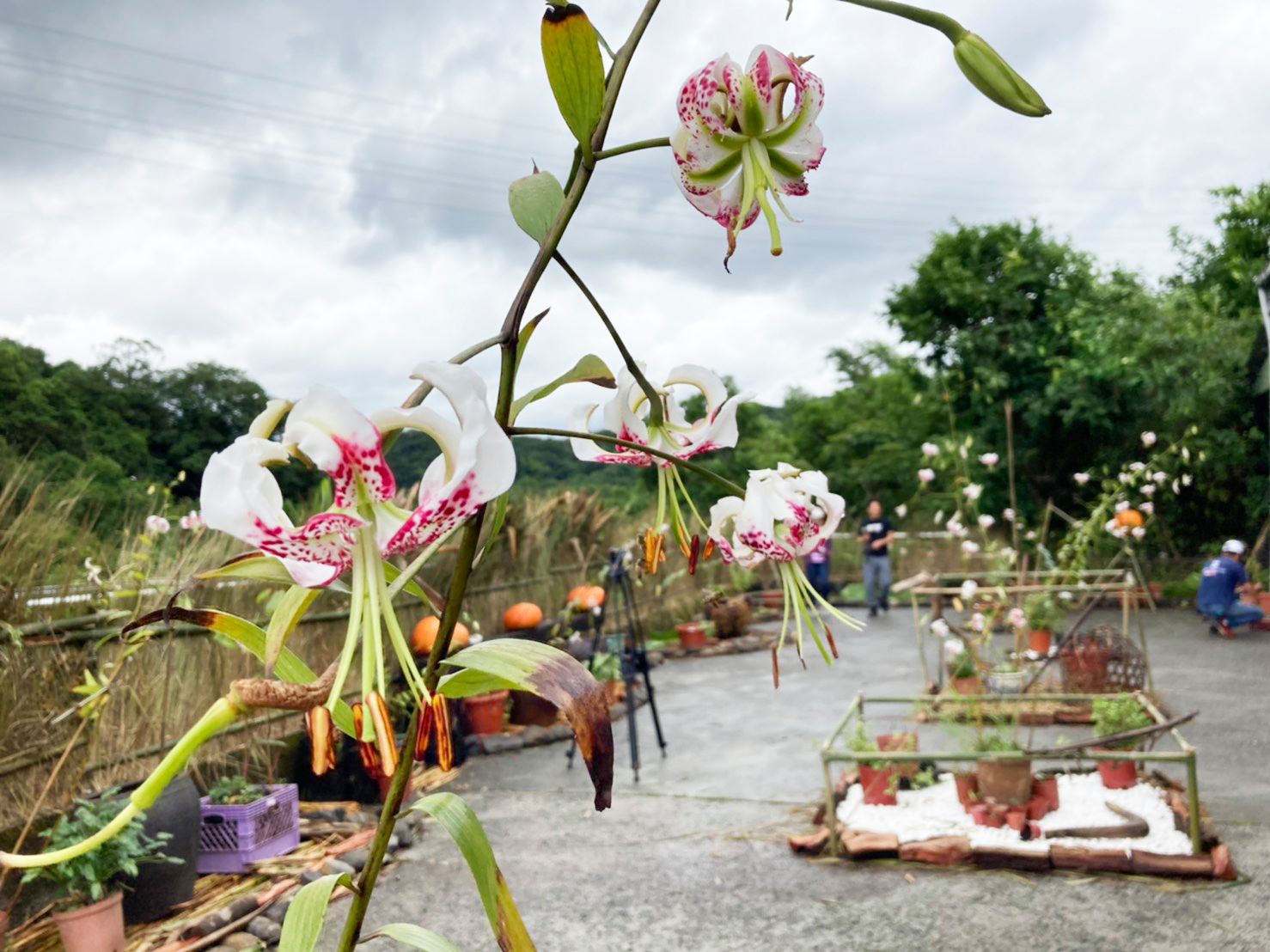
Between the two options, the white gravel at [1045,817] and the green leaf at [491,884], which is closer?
the green leaf at [491,884]

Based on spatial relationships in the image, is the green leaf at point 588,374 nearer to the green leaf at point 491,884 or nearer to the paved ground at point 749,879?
the green leaf at point 491,884

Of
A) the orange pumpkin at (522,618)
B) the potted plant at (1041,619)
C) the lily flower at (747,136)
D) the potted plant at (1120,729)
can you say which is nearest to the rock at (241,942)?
the lily flower at (747,136)

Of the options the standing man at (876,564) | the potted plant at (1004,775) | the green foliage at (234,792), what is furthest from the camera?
the standing man at (876,564)

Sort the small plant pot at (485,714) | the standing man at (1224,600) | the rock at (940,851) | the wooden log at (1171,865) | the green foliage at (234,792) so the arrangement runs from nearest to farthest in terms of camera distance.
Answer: the wooden log at (1171,865) < the rock at (940,851) < the green foliage at (234,792) < the small plant pot at (485,714) < the standing man at (1224,600)

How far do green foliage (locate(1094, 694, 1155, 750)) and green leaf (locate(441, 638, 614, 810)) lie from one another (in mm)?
3512

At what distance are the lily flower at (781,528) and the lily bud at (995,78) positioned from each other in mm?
227

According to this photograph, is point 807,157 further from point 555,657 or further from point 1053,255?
point 1053,255

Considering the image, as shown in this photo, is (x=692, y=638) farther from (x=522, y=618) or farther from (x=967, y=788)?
(x=967, y=788)

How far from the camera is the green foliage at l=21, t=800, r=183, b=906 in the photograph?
235 centimetres

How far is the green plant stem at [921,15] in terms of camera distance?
1.51ft

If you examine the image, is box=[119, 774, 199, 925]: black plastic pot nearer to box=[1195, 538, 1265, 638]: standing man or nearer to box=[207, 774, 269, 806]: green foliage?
box=[207, 774, 269, 806]: green foliage

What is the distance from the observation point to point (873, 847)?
3084 mm

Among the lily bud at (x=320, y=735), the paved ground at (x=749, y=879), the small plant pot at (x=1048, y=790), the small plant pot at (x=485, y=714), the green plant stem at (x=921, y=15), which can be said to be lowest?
the paved ground at (x=749, y=879)

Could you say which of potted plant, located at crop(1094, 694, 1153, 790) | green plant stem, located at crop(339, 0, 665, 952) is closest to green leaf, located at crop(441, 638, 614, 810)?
green plant stem, located at crop(339, 0, 665, 952)
